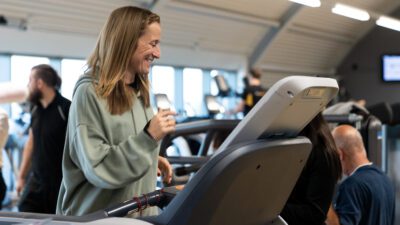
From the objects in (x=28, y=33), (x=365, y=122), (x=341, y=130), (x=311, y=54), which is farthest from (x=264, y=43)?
(x=341, y=130)

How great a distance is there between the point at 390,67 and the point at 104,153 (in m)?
15.2

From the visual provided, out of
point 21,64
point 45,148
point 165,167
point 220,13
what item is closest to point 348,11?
point 220,13

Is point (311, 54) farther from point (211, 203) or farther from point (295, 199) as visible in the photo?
point (211, 203)

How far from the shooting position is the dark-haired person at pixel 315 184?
244 centimetres

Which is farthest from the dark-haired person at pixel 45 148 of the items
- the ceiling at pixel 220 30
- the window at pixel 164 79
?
the window at pixel 164 79

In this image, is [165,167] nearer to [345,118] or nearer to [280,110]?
[280,110]

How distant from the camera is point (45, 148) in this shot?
3.68 m

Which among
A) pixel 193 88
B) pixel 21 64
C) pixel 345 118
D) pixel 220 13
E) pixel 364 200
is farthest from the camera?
pixel 193 88

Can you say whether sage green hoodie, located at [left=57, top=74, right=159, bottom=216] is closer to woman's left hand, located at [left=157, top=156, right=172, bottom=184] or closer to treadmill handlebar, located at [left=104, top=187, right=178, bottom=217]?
treadmill handlebar, located at [left=104, top=187, right=178, bottom=217]

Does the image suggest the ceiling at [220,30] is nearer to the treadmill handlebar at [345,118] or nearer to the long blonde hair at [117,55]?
the treadmill handlebar at [345,118]

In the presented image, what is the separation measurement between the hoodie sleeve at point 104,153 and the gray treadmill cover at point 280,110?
0.24 metres

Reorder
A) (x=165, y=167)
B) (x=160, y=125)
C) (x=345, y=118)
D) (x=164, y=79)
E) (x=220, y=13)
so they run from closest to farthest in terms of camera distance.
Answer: (x=160, y=125)
(x=165, y=167)
(x=345, y=118)
(x=220, y=13)
(x=164, y=79)

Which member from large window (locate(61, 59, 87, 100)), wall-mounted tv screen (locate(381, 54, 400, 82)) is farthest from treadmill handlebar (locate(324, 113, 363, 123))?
wall-mounted tv screen (locate(381, 54, 400, 82))

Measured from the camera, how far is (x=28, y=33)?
27.8 feet
